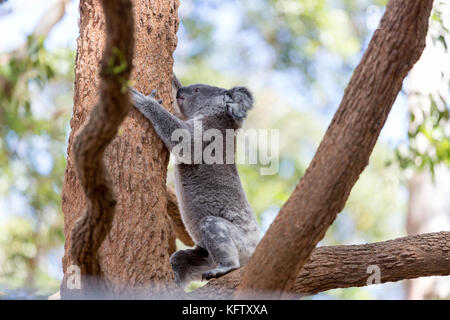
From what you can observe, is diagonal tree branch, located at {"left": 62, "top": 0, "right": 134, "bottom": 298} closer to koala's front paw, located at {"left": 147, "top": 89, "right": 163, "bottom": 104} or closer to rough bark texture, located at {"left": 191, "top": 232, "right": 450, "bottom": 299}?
rough bark texture, located at {"left": 191, "top": 232, "right": 450, "bottom": 299}

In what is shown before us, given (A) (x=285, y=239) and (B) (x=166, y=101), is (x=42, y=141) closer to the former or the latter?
(B) (x=166, y=101)

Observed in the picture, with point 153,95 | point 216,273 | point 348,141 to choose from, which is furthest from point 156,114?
point 348,141

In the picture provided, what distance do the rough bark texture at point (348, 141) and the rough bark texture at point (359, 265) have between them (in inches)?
26.8

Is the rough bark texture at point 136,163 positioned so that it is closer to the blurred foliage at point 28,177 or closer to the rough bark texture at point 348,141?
the rough bark texture at point 348,141

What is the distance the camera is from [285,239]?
7.06ft

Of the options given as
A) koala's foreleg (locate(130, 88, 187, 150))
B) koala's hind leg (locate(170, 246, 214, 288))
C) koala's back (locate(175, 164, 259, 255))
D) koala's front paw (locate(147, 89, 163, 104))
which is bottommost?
koala's hind leg (locate(170, 246, 214, 288))

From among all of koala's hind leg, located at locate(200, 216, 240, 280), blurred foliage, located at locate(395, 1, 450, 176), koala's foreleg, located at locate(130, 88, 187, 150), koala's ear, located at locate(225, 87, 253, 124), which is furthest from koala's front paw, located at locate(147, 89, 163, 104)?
blurred foliage, located at locate(395, 1, 450, 176)

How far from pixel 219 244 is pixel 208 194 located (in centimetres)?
53

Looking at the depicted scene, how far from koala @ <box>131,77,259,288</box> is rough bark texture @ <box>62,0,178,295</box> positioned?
0.16 m

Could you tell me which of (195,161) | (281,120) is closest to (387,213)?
(281,120)

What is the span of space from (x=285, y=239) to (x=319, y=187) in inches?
9.8

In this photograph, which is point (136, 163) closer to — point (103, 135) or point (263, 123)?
point (103, 135)

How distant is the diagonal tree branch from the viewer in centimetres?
161

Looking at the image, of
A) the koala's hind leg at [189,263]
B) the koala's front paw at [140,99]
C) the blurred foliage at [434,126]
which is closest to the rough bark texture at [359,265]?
the koala's hind leg at [189,263]
